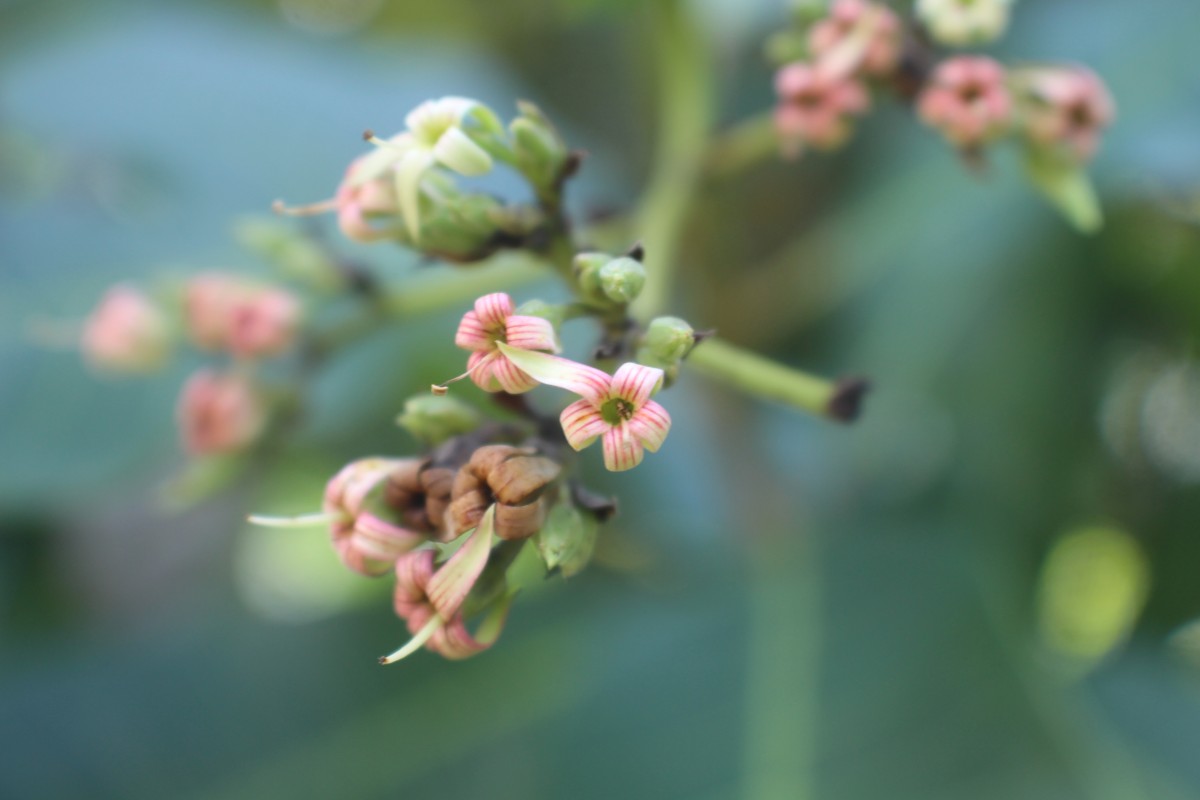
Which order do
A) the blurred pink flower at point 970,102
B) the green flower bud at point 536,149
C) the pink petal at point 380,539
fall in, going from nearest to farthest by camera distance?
the pink petal at point 380,539
the green flower bud at point 536,149
the blurred pink flower at point 970,102

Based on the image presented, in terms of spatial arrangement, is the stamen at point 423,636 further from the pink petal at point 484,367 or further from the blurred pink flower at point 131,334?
the blurred pink flower at point 131,334

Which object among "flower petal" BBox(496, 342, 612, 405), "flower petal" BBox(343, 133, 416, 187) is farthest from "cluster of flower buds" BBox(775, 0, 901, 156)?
"flower petal" BBox(496, 342, 612, 405)

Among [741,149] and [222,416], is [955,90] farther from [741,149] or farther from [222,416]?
[222,416]

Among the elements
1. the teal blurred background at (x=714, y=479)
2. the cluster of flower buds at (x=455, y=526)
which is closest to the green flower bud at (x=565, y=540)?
the cluster of flower buds at (x=455, y=526)

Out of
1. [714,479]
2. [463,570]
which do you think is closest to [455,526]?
[463,570]

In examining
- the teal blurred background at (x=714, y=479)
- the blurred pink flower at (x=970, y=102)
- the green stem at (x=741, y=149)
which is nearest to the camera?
the blurred pink flower at (x=970, y=102)

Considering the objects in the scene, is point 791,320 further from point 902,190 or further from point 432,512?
point 432,512

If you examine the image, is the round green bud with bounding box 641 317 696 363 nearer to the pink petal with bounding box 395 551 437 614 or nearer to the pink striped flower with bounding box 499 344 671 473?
the pink striped flower with bounding box 499 344 671 473

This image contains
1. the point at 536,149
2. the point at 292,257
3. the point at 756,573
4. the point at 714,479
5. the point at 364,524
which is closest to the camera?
the point at 364,524
